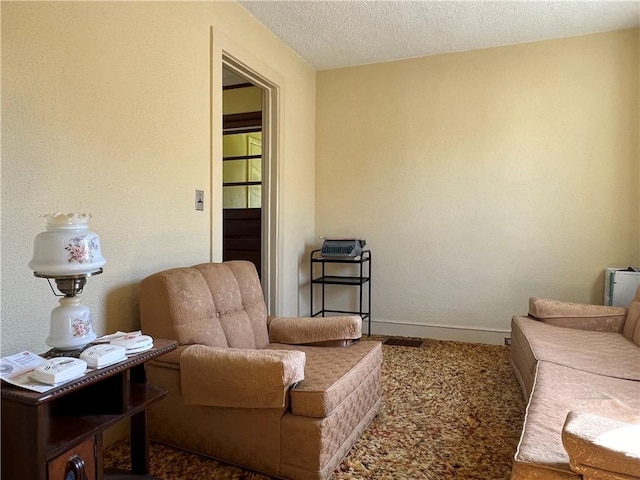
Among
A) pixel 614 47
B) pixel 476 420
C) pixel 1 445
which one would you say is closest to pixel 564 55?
pixel 614 47

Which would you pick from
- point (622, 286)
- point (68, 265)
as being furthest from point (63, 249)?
point (622, 286)

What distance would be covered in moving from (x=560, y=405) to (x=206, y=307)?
1.57 meters

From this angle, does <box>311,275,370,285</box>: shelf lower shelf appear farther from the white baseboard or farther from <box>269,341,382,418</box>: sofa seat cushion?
<box>269,341,382,418</box>: sofa seat cushion

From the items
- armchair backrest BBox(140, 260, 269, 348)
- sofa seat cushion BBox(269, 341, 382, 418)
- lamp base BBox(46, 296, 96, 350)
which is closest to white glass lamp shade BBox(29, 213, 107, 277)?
lamp base BBox(46, 296, 96, 350)

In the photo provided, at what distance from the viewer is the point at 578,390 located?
72.1 inches

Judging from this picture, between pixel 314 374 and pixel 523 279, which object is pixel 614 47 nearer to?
pixel 523 279

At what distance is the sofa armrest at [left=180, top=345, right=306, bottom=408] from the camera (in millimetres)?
1680

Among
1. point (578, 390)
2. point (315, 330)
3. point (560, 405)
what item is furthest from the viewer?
point (315, 330)

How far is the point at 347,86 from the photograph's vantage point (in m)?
4.27

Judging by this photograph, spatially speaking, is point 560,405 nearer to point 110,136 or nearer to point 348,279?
point 110,136

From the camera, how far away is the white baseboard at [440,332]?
12.7ft

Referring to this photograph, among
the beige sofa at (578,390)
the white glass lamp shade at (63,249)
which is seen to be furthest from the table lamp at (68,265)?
the beige sofa at (578,390)

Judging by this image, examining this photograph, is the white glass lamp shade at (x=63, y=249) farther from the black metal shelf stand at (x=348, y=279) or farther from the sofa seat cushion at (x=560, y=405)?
the black metal shelf stand at (x=348, y=279)

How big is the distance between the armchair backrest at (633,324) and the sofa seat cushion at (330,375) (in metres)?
1.59
